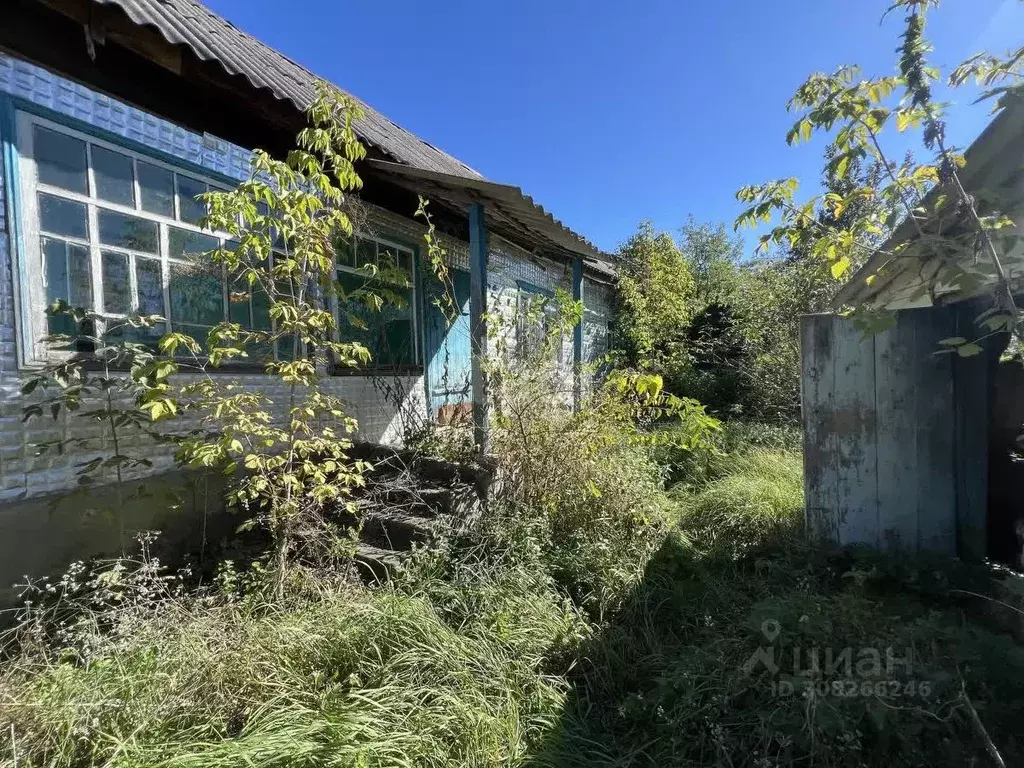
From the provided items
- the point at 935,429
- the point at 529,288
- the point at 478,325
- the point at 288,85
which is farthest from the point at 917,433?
the point at 529,288

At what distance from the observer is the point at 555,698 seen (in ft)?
7.45

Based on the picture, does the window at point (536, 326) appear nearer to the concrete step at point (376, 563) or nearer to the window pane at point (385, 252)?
the window pane at point (385, 252)

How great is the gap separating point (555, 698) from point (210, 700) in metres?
1.52

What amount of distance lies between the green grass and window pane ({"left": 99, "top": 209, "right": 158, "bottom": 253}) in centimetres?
251

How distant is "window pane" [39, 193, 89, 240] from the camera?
3029 mm

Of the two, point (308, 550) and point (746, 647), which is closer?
point (746, 647)

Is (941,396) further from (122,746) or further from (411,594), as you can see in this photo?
(122,746)

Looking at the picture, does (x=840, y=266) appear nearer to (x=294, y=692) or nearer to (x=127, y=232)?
(x=294, y=692)

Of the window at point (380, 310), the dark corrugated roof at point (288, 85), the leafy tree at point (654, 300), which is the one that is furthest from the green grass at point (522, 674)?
the leafy tree at point (654, 300)

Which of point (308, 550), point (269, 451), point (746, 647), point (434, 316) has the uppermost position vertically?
point (434, 316)

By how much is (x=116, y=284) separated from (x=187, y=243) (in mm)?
619

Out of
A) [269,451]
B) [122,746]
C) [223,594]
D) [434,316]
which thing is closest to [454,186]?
[434,316]

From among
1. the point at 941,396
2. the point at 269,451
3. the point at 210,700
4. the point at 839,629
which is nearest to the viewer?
the point at 210,700

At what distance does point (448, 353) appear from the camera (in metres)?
6.67
